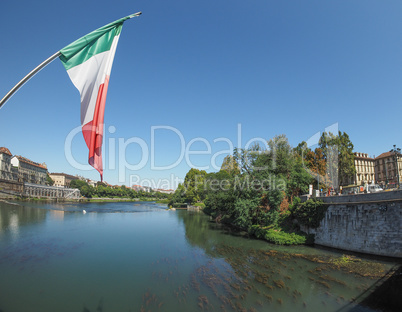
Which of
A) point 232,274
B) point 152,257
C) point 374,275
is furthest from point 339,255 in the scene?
point 152,257

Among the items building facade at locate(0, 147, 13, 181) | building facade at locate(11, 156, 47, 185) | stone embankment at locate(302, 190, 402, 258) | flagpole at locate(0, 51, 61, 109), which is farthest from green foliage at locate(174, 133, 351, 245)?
building facade at locate(11, 156, 47, 185)

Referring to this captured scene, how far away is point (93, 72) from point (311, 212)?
2569 centimetres

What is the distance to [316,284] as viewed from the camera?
14664mm

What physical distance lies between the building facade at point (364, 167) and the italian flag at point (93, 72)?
83.2 metres

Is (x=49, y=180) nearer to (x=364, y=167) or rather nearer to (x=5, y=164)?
(x=5, y=164)

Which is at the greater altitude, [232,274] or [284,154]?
[284,154]

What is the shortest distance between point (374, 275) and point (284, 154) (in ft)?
70.3

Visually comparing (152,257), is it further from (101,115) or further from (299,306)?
(101,115)

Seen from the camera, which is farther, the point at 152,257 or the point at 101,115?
the point at 152,257

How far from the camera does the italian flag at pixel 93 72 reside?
19.7 ft

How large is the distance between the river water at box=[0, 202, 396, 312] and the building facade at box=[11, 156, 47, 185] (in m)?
105

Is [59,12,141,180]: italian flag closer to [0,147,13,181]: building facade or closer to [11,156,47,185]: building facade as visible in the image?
[0,147,13,181]: building facade

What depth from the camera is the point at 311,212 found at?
82.7 ft

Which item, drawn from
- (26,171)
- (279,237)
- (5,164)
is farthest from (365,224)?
(26,171)
